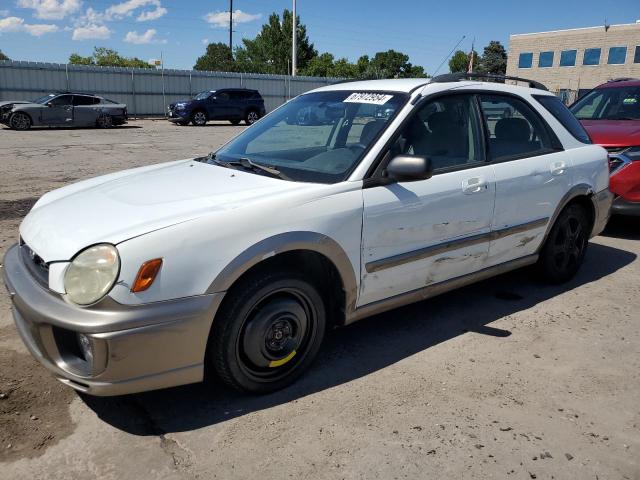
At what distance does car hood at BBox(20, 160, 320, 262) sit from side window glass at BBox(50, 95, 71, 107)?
60.5 ft

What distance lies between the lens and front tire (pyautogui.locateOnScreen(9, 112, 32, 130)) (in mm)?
18609

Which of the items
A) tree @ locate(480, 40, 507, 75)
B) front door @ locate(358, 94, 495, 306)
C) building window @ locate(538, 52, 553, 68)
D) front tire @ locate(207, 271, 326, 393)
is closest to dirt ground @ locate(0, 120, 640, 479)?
front tire @ locate(207, 271, 326, 393)

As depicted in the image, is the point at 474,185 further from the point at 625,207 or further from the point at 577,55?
the point at 577,55

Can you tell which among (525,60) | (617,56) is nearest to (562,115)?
(617,56)

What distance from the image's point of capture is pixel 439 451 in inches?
101

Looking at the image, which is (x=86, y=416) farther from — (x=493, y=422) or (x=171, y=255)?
(x=493, y=422)

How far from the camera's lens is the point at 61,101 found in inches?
776

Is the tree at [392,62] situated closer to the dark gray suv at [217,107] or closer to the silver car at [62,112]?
the dark gray suv at [217,107]

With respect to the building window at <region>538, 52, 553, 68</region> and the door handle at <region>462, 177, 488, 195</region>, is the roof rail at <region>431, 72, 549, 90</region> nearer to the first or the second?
the door handle at <region>462, 177, 488, 195</region>

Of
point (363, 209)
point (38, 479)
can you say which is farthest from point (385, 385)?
point (38, 479)

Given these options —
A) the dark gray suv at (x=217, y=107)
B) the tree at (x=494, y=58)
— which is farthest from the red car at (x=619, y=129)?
the tree at (x=494, y=58)

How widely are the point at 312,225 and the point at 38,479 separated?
1.70 meters

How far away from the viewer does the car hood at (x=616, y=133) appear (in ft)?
20.2

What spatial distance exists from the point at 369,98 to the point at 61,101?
62.9ft
